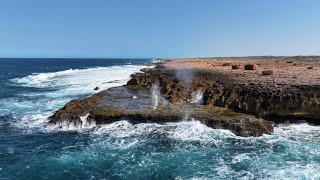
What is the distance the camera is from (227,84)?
35844 mm

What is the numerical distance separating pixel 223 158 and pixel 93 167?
7957mm

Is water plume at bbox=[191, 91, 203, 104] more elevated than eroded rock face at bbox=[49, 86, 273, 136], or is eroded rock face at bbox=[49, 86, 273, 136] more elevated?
water plume at bbox=[191, 91, 203, 104]

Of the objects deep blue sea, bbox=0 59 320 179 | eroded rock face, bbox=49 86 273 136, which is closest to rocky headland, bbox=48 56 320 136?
eroded rock face, bbox=49 86 273 136

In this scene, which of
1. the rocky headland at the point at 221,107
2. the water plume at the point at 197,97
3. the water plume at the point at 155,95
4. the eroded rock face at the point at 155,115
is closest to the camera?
the eroded rock face at the point at 155,115

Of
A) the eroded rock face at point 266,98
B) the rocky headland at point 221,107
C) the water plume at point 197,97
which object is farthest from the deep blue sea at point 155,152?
the water plume at point 197,97

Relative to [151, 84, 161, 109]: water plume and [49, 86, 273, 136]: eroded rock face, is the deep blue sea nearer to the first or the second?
[49, 86, 273, 136]: eroded rock face

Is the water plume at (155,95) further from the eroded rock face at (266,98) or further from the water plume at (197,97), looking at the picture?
the water plume at (197,97)

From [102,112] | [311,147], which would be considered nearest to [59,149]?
[102,112]

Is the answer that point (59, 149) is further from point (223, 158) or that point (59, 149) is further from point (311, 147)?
point (311, 147)

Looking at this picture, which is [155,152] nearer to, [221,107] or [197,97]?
[221,107]

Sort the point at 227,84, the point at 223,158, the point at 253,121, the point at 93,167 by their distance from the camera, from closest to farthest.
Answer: the point at 93,167
the point at 223,158
the point at 253,121
the point at 227,84

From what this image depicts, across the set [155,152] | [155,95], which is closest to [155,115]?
[155,152]

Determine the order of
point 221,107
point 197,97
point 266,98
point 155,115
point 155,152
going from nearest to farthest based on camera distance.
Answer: point 155,152, point 155,115, point 266,98, point 221,107, point 197,97

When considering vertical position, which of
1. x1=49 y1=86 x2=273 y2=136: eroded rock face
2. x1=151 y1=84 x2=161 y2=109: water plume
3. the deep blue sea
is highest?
x1=151 y1=84 x2=161 y2=109: water plume
